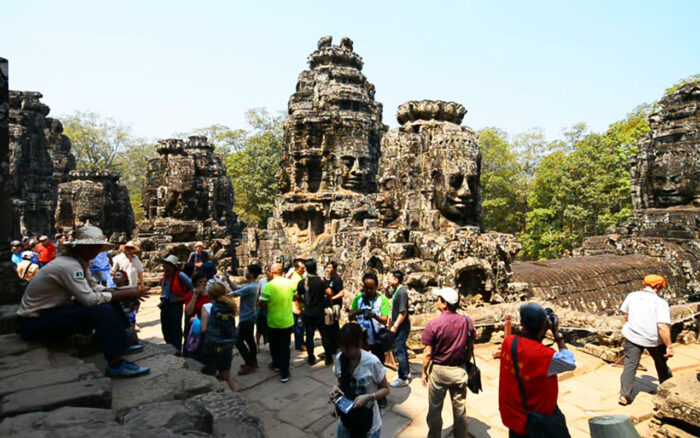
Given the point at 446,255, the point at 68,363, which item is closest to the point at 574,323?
→ the point at 446,255

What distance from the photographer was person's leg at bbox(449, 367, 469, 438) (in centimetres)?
307

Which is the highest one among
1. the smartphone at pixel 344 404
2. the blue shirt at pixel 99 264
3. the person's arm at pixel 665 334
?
the blue shirt at pixel 99 264

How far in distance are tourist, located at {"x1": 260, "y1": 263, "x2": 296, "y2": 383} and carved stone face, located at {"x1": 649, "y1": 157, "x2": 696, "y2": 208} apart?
7.74 metres

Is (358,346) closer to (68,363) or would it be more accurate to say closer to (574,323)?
(68,363)

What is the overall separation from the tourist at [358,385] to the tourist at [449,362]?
2.46 feet

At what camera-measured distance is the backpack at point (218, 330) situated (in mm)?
3855

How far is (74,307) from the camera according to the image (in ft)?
9.25

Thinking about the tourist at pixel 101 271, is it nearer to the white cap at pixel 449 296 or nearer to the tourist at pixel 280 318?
the tourist at pixel 280 318

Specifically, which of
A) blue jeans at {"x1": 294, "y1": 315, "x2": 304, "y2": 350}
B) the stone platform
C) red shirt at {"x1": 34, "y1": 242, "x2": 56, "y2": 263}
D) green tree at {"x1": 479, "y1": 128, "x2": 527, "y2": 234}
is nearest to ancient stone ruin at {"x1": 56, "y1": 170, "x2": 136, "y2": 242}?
red shirt at {"x1": 34, "y1": 242, "x2": 56, "y2": 263}

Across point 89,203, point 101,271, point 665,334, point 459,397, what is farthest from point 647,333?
point 89,203

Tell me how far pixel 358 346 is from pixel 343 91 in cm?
1434

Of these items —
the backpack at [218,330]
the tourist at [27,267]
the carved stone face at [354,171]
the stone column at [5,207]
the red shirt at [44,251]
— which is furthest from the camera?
the carved stone face at [354,171]

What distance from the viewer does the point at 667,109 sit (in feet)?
26.6

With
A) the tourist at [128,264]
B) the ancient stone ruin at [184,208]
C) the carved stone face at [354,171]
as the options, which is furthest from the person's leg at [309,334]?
the carved stone face at [354,171]
